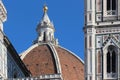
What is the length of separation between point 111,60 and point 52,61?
123 ft

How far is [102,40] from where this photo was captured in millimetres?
54000

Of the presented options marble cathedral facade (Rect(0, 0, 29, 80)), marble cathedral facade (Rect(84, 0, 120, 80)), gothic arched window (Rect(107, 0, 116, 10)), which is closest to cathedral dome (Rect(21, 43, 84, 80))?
marble cathedral facade (Rect(0, 0, 29, 80))

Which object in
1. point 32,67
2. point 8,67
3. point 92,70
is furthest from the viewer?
point 32,67

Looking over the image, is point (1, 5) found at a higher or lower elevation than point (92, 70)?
higher

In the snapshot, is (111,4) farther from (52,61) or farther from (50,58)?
(50,58)

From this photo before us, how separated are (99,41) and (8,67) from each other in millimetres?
6861

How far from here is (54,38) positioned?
97312 mm

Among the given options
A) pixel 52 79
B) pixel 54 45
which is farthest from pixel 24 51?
pixel 52 79

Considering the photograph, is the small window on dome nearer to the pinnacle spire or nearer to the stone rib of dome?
the stone rib of dome

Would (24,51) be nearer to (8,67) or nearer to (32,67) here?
(32,67)

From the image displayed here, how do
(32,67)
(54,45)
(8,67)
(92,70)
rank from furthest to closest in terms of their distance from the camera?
(54,45) → (32,67) → (8,67) → (92,70)

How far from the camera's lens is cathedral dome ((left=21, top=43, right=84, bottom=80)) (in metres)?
89.3

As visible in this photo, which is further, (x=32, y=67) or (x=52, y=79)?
(x=32, y=67)

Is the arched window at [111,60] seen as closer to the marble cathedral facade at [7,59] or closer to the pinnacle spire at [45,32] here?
the marble cathedral facade at [7,59]
